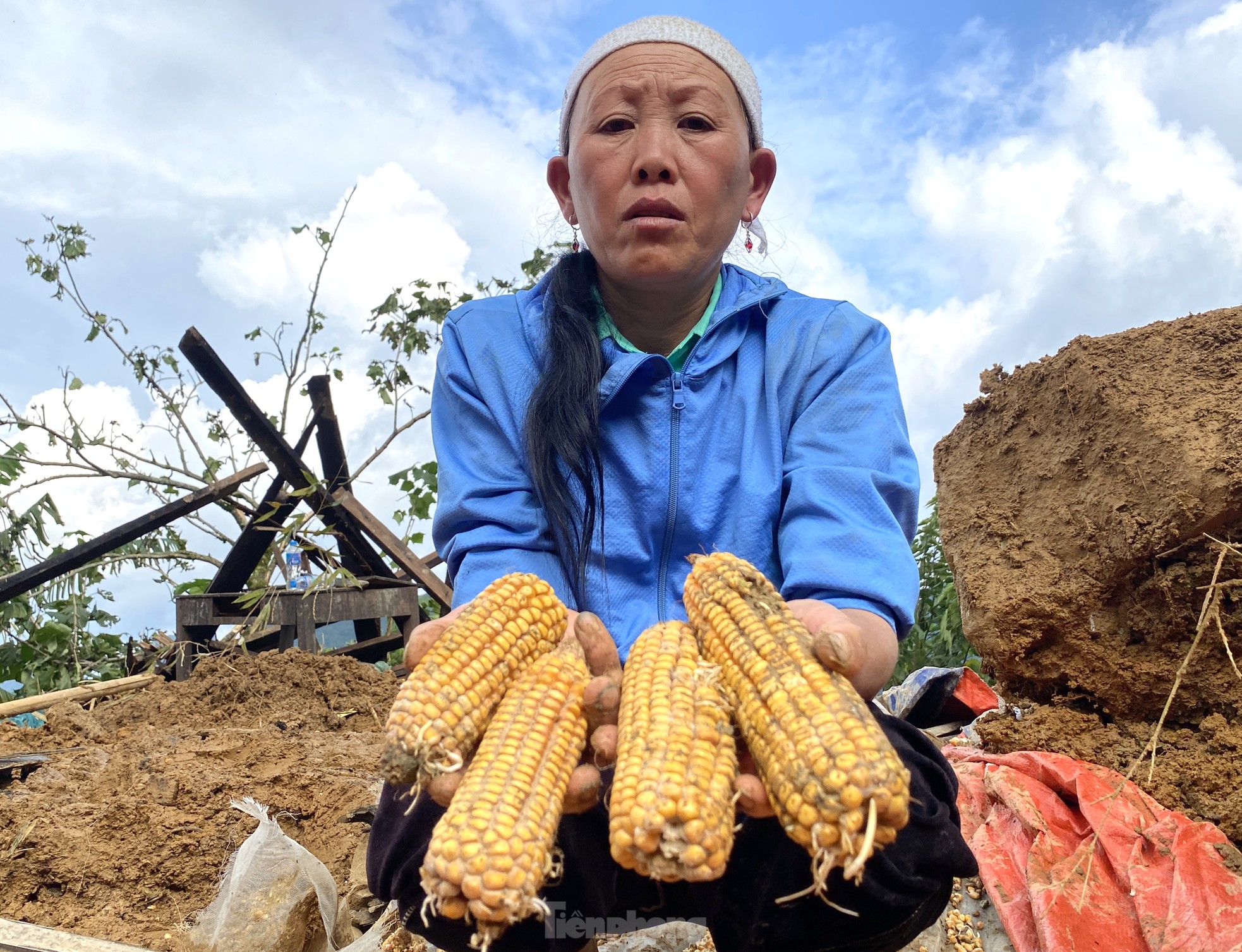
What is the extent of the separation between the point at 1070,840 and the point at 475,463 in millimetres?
2398

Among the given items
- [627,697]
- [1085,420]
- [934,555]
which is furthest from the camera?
[934,555]

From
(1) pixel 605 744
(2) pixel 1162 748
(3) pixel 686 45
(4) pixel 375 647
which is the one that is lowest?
(2) pixel 1162 748

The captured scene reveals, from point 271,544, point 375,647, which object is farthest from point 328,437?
point 375,647

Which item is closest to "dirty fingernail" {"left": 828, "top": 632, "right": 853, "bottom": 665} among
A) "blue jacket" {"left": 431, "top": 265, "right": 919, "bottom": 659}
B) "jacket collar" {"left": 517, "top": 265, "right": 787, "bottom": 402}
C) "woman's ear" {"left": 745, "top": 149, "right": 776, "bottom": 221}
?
"blue jacket" {"left": 431, "top": 265, "right": 919, "bottom": 659}

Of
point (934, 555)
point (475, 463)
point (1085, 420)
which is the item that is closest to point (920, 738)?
point (475, 463)

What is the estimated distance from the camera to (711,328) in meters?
2.46

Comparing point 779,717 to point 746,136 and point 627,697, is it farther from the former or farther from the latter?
point 746,136

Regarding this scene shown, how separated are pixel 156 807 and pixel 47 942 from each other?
1292 mm

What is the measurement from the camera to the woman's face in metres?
2.26

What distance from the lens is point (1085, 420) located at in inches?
152

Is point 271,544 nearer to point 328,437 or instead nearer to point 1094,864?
point 328,437

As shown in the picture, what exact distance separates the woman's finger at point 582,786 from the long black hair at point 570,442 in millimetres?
722

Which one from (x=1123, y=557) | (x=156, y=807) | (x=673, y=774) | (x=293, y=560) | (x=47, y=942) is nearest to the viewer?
(x=673, y=774)

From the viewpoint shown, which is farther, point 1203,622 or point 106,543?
point 106,543
